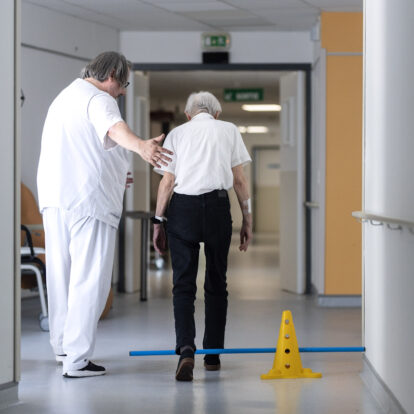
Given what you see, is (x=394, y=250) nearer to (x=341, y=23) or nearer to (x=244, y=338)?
(x=244, y=338)

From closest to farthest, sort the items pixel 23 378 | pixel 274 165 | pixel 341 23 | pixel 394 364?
pixel 394 364
pixel 23 378
pixel 341 23
pixel 274 165

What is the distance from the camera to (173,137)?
4410mm

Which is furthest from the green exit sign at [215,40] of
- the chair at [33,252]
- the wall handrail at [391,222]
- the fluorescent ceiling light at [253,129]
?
the fluorescent ceiling light at [253,129]

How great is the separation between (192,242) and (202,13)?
386cm

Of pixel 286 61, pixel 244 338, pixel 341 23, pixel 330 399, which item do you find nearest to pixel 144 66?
pixel 286 61

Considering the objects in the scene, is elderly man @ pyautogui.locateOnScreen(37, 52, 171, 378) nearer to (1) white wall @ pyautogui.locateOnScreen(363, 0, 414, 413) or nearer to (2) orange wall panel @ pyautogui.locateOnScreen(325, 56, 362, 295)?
(1) white wall @ pyautogui.locateOnScreen(363, 0, 414, 413)

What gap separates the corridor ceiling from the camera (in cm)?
730

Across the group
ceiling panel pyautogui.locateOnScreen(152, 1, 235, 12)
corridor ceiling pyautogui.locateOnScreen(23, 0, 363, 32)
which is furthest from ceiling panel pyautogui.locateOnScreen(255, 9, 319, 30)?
ceiling panel pyautogui.locateOnScreen(152, 1, 235, 12)

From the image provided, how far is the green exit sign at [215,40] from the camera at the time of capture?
8.37m

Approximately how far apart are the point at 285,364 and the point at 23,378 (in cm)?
138

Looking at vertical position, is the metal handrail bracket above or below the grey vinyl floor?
above

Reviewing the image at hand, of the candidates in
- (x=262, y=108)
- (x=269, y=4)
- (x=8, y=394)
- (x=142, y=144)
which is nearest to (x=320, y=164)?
(x=269, y=4)

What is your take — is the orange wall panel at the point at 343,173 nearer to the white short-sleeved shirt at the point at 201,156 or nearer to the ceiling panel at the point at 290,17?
the ceiling panel at the point at 290,17

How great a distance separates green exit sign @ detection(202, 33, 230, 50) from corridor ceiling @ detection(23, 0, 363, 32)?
2.7 inches
